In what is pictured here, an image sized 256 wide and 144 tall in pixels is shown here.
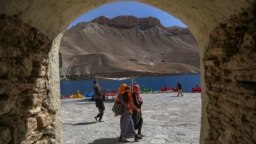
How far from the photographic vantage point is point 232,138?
415 cm

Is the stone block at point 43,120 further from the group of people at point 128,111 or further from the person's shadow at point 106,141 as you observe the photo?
the person's shadow at point 106,141

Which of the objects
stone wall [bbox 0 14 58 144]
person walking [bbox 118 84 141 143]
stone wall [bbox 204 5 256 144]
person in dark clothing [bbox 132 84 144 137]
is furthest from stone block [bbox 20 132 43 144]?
person in dark clothing [bbox 132 84 144 137]

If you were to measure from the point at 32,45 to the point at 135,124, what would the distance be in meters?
5.79

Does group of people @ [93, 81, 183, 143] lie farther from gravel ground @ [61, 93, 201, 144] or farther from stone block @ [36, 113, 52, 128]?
stone block @ [36, 113, 52, 128]

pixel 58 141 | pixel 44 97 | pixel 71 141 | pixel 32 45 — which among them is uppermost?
pixel 32 45

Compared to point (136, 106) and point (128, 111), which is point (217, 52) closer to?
point (128, 111)

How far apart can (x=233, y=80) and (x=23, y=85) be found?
2.36 meters

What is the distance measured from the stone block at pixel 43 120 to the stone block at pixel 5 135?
0.93m

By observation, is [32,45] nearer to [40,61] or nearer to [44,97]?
[40,61]

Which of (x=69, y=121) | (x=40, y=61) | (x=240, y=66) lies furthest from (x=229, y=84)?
(x=69, y=121)

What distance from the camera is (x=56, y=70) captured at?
5176mm

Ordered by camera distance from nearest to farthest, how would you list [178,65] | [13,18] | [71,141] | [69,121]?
[13,18], [71,141], [69,121], [178,65]

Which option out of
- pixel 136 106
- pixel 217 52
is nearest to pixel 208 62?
pixel 217 52

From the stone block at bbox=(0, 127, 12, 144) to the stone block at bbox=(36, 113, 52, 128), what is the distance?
933 mm
